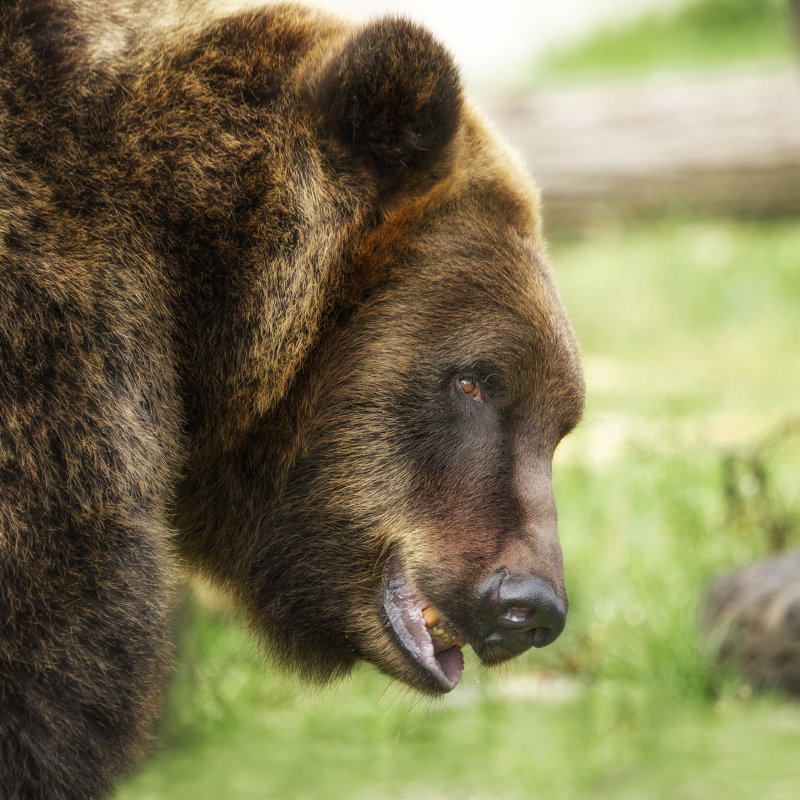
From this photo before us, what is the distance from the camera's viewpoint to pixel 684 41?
59.5 feet

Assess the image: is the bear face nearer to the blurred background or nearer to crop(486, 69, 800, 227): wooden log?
the blurred background

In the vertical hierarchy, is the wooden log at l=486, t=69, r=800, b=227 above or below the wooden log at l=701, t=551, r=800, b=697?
below

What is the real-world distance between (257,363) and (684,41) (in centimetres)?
1610

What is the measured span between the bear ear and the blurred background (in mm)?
1884

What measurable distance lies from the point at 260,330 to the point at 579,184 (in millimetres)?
9298

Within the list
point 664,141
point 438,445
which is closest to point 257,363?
point 438,445

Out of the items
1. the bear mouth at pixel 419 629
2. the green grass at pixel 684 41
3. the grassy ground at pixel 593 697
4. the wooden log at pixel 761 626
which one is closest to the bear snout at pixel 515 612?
the bear mouth at pixel 419 629

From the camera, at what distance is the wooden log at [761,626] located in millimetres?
5977

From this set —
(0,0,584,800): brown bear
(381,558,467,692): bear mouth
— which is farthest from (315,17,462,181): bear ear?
(381,558,467,692): bear mouth

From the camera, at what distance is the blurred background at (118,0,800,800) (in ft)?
18.0

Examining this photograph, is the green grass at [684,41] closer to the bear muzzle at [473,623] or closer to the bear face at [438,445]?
the bear face at [438,445]

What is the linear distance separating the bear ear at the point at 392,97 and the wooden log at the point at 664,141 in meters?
8.61

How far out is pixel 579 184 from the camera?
12.4m

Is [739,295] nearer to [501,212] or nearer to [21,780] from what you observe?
[501,212]
